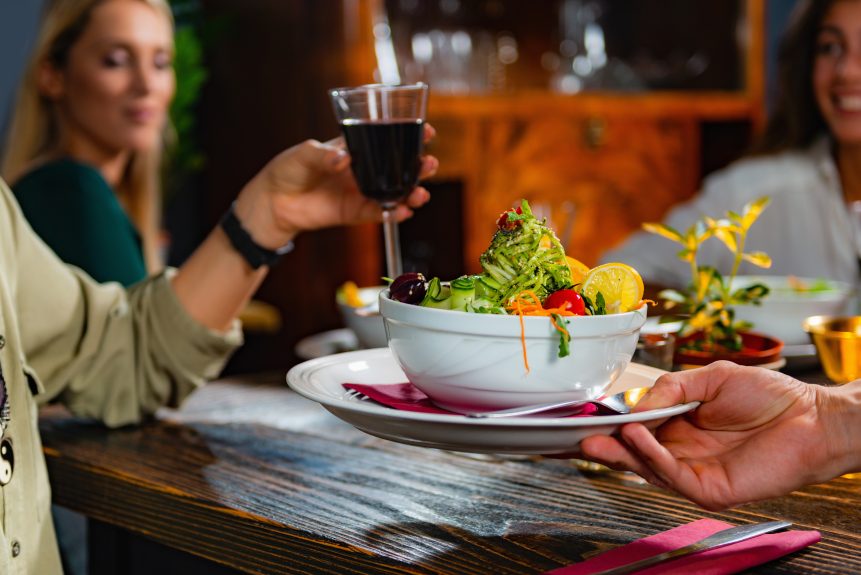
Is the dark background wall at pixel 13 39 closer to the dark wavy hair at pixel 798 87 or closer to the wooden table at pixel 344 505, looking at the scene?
the dark wavy hair at pixel 798 87

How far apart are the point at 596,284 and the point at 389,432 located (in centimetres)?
21

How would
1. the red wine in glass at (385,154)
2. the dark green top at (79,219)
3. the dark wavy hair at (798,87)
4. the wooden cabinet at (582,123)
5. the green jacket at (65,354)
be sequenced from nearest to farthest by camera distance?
the green jacket at (65,354)
the red wine in glass at (385,154)
the dark green top at (79,219)
the dark wavy hair at (798,87)
the wooden cabinet at (582,123)

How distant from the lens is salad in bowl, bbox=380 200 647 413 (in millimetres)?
804

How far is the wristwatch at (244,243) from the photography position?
134 centimetres

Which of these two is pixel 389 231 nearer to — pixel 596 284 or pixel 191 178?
pixel 596 284

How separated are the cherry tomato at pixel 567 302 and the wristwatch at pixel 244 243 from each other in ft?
1.94

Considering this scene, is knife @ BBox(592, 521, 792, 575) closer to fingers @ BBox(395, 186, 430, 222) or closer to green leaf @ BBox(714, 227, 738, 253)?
green leaf @ BBox(714, 227, 738, 253)

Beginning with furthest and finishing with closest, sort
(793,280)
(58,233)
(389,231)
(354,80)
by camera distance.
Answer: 1. (354,80)
2. (58,233)
3. (793,280)
4. (389,231)

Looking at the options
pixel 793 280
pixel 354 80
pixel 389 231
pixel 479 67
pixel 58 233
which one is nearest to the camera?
pixel 389 231

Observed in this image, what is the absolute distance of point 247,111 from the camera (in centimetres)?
357

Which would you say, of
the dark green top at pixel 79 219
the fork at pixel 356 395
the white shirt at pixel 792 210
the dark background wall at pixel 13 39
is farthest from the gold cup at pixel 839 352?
the dark background wall at pixel 13 39

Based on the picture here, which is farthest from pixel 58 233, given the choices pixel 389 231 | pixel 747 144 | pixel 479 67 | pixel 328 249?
pixel 747 144

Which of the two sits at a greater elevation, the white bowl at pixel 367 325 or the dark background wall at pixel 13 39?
the dark background wall at pixel 13 39

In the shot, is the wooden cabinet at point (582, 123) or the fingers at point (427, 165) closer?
the fingers at point (427, 165)
